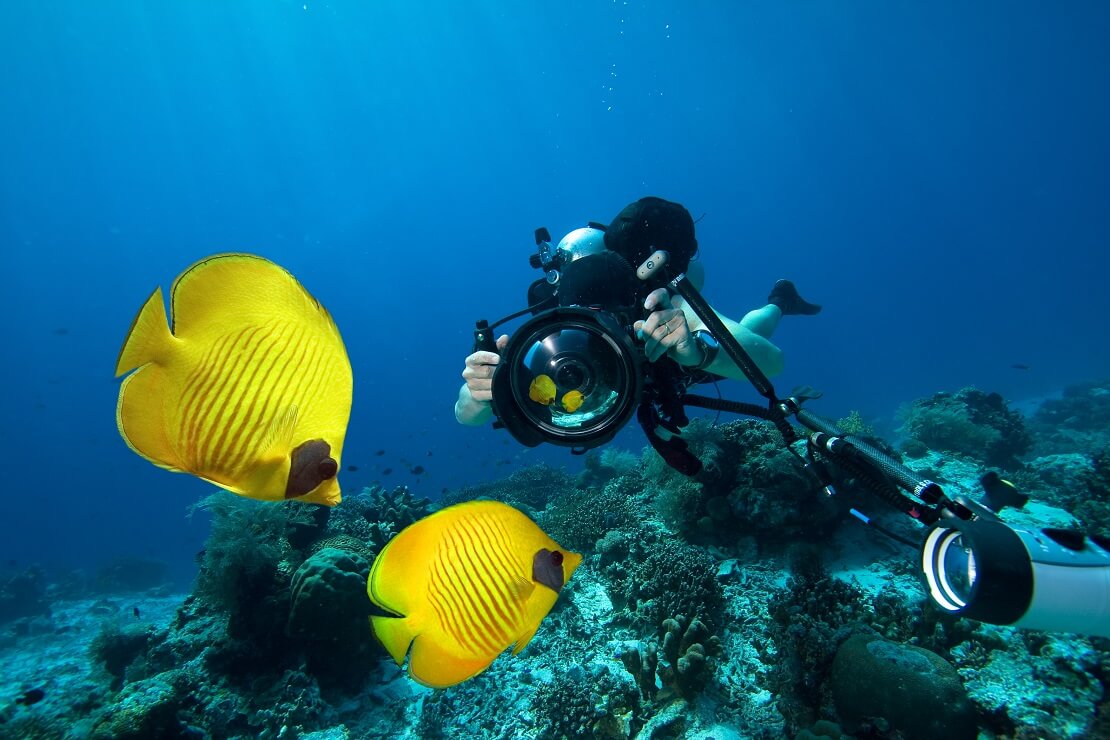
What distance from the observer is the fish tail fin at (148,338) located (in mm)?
647

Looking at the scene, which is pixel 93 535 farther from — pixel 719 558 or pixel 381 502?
pixel 719 558

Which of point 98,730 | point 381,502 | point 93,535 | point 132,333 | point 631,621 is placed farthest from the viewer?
point 93,535

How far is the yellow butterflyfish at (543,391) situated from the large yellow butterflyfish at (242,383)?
1.82 m

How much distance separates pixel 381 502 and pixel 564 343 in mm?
6945

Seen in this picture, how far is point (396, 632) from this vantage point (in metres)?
1.50

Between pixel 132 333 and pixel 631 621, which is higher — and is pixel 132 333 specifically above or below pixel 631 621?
above

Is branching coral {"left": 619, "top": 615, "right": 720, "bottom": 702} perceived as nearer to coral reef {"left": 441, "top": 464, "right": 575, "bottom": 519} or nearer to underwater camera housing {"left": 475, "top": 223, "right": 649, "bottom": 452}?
underwater camera housing {"left": 475, "top": 223, "right": 649, "bottom": 452}

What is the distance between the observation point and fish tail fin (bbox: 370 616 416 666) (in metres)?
1.48

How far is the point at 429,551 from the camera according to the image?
1.49 m

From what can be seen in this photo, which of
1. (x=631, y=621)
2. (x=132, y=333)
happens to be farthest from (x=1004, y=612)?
(x=631, y=621)

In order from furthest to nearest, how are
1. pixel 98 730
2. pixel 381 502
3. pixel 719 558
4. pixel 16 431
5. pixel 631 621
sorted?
1. pixel 16 431
2. pixel 381 502
3. pixel 719 558
4. pixel 631 621
5. pixel 98 730

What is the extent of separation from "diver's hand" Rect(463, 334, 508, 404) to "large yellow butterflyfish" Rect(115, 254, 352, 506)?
1.79m

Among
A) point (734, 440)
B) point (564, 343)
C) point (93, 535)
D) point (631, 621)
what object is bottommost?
point (93, 535)

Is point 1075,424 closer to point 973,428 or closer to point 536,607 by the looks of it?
point 973,428
